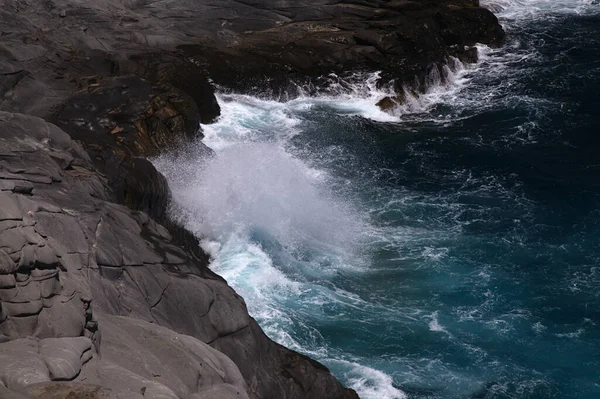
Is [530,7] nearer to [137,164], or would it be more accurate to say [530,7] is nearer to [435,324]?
[435,324]

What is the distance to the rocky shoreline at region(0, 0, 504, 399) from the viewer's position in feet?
56.7

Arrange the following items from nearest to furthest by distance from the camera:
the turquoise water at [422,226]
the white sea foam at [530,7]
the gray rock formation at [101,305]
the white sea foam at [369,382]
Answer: the gray rock formation at [101,305] < the white sea foam at [369,382] < the turquoise water at [422,226] < the white sea foam at [530,7]

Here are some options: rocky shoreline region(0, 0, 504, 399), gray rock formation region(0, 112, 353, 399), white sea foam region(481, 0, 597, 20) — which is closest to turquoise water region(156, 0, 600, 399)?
rocky shoreline region(0, 0, 504, 399)

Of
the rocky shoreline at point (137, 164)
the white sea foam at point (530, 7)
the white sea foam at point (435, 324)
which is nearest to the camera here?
the rocky shoreline at point (137, 164)

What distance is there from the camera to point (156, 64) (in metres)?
45.2

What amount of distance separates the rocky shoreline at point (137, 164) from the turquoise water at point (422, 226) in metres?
2.29

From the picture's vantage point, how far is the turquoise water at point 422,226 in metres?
31.5

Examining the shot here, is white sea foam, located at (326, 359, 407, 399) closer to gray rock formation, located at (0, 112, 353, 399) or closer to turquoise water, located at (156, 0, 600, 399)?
turquoise water, located at (156, 0, 600, 399)

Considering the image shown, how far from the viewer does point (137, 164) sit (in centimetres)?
3356

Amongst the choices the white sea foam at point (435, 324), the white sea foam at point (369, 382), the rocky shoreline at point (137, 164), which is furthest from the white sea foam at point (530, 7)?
the white sea foam at point (369, 382)

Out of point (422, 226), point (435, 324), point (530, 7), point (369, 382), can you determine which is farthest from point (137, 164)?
point (530, 7)

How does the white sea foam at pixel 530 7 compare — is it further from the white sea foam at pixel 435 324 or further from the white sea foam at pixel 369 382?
the white sea foam at pixel 369 382

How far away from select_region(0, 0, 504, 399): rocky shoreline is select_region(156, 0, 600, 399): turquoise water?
2292mm

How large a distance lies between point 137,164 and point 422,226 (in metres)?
12.9
